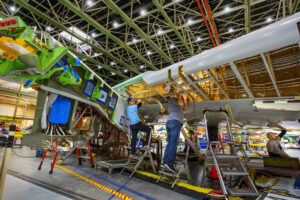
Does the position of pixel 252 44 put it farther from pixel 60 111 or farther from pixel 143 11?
pixel 143 11

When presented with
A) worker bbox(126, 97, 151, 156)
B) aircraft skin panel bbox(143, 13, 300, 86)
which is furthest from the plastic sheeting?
aircraft skin panel bbox(143, 13, 300, 86)

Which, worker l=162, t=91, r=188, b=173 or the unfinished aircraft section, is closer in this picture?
the unfinished aircraft section

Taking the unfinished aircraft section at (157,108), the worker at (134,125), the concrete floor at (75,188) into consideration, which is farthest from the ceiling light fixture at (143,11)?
the concrete floor at (75,188)

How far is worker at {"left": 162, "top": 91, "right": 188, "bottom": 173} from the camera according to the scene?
365cm

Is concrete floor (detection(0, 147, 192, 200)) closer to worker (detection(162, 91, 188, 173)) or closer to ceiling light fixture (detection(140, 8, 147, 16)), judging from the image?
worker (detection(162, 91, 188, 173))

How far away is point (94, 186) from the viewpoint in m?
3.20

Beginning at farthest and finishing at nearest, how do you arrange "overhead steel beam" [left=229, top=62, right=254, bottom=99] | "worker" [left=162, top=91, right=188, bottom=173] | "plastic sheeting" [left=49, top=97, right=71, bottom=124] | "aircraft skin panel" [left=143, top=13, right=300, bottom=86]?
"plastic sheeting" [left=49, top=97, right=71, bottom=124] < "worker" [left=162, top=91, right=188, bottom=173] < "overhead steel beam" [left=229, top=62, right=254, bottom=99] < "aircraft skin panel" [left=143, top=13, right=300, bottom=86]

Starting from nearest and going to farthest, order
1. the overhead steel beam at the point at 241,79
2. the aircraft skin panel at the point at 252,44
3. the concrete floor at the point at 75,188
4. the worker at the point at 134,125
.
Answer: the aircraft skin panel at the point at 252,44 → the concrete floor at the point at 75,188 → the overhead steel beam at the point at 241,79 → the worker at the point at 134,125

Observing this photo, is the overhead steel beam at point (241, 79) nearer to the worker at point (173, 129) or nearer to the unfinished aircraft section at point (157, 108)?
the unfinished aircraft section at point (157, 108)

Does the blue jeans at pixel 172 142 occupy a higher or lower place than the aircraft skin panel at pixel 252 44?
lower

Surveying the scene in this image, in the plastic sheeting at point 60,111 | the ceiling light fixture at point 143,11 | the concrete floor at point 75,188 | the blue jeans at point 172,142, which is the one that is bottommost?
the concrete floor at point 75,188

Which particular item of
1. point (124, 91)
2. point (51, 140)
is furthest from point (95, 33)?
point (51, 140)

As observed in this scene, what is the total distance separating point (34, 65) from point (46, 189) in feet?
8.44

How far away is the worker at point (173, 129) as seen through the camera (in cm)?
365
